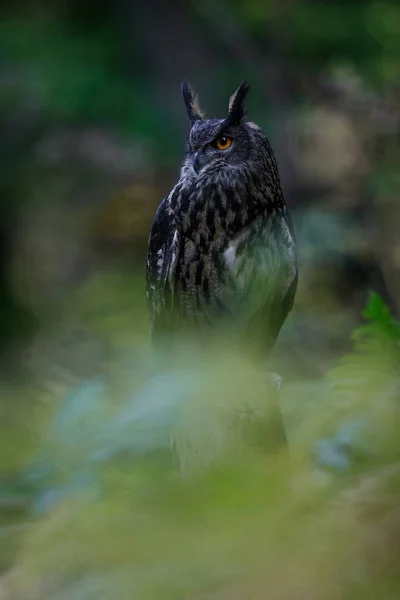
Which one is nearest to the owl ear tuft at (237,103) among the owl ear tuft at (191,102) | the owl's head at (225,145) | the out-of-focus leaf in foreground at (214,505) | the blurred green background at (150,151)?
the owl's head at (225,145)

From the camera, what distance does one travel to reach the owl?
2.50 meters

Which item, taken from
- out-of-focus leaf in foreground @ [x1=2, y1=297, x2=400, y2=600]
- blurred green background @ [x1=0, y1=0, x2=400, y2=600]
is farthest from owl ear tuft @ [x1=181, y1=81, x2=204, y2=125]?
out-of-focus leaf in foreground @ [x1=2, y1=297, x2=400, y2=600]

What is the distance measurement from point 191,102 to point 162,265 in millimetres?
A: 526

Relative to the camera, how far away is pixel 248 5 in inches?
265

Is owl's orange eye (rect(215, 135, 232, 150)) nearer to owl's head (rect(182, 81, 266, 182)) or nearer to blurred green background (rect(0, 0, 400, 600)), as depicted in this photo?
owl's head (rect(182, 81, 266, 182))

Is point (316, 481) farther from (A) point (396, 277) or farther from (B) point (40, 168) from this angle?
(B) point (40, 168)

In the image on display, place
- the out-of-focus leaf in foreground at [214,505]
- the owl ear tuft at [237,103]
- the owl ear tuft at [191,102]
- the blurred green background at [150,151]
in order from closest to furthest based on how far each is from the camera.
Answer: the out-of-focus leaf in foreground at [214,505], the owl ear tuft at [237,103], the owl ear tuft at [191,102], the blurred green background at [150,151]

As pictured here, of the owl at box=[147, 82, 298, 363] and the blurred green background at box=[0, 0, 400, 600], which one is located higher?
the blurred green background at box=[0, 0, 400, 600]

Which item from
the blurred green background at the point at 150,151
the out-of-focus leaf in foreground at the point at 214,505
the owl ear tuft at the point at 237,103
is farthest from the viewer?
the blurred green background at the point at 150,151

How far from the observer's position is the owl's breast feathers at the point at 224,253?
98.3 inches

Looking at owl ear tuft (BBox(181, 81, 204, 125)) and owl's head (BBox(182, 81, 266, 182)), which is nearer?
owl's head (BBox(182, 81, 266, 182))

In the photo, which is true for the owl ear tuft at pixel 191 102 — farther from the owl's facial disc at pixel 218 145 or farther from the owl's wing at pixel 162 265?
the owl's wing at pixel 162 265

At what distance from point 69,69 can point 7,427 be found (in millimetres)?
5502

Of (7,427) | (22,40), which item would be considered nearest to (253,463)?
(7,427)
